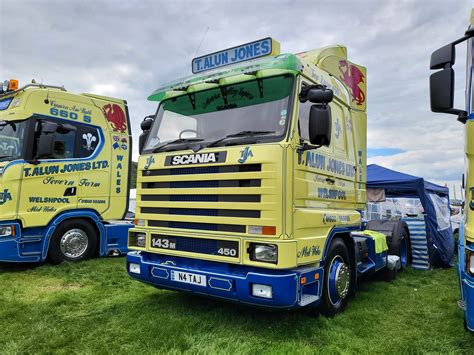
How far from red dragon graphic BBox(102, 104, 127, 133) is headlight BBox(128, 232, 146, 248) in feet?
13.7

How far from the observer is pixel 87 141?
7867mm

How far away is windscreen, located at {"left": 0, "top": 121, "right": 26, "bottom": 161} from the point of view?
6.91m

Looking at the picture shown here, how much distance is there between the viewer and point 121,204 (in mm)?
8500

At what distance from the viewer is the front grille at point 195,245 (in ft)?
12.9

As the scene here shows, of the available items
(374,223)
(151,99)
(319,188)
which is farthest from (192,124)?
(374,223)

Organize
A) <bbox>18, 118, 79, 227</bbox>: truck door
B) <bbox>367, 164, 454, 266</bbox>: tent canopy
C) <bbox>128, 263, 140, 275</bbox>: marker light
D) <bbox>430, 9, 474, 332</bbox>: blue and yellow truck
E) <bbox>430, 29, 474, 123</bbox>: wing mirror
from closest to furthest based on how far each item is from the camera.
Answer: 1. <bbox>430, 9, 474, 332</bbox>: blue and yellow truck
2. <bbox>430, 29, 474, 123</bbox>: wing mirror
3. <bbox>128, 263, 140, 275</bbox>: marker light
4. <bbox>18, 118, 79, 227</bbox>: truck door
5. <bbox>367, 164, 454, 266</bbox>: tent canopy

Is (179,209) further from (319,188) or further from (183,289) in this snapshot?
(319,188)

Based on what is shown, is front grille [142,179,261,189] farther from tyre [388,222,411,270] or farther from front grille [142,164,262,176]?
tyre [388,222,411,270]

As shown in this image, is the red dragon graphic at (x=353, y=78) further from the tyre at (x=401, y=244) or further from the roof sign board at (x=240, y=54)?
the tyre at (x=401, y=244)

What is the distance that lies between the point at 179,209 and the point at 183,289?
856mm

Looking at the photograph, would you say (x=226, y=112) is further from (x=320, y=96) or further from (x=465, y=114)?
(x=465, y=114)

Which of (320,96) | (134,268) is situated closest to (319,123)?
(320,96)

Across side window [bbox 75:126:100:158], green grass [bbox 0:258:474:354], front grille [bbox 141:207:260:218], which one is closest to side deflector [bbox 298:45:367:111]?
front grille [bbox 141:207:260:218]

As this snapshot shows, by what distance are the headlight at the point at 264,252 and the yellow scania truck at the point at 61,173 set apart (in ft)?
15.4
